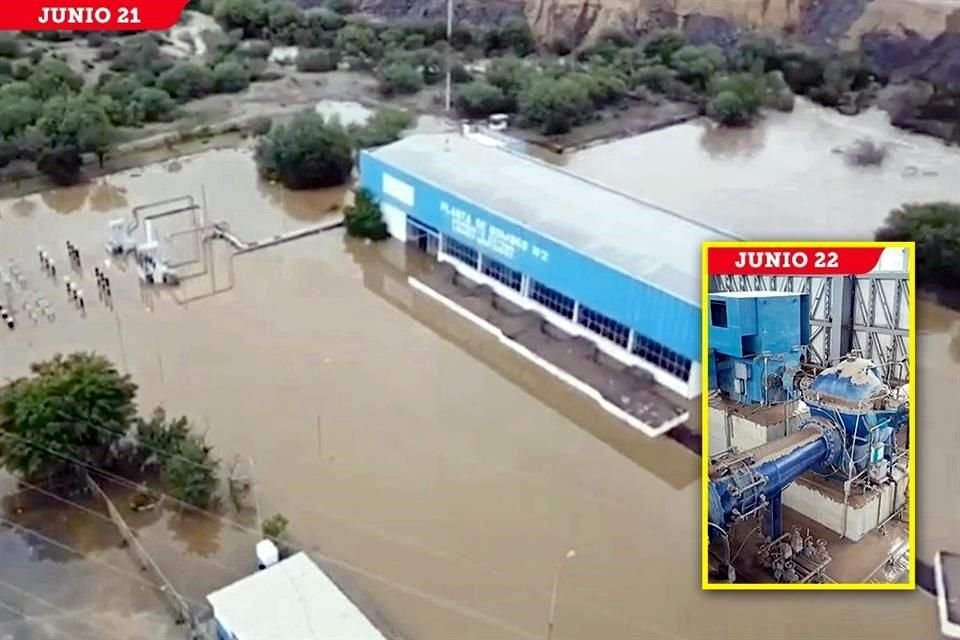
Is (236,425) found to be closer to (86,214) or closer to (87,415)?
(87,415)

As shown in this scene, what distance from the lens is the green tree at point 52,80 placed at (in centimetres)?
975

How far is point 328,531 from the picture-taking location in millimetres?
4570

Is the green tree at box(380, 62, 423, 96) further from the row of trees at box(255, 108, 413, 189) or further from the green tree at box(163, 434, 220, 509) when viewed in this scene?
the green tree at box(163, 434, 220, 509)

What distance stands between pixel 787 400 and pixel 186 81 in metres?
9.53

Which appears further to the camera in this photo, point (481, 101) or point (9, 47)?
point (9, 47)

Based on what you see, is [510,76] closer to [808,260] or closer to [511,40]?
[511,40]

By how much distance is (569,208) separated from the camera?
6.45 metres

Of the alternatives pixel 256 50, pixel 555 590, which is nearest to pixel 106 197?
pixel 256 50

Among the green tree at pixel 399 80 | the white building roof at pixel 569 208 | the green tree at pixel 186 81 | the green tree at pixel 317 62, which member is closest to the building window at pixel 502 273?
the white building roof at pixel 569 208

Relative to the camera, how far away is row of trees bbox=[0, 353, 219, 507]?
14.9ft

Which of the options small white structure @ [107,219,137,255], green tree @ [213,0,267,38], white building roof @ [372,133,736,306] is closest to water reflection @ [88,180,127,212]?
small white structure @ [107,219,137,255]

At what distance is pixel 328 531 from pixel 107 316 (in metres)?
2.62

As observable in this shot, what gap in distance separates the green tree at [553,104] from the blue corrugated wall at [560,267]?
3106 millimetres

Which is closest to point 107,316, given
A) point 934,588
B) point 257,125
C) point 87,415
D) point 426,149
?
point 87,415
